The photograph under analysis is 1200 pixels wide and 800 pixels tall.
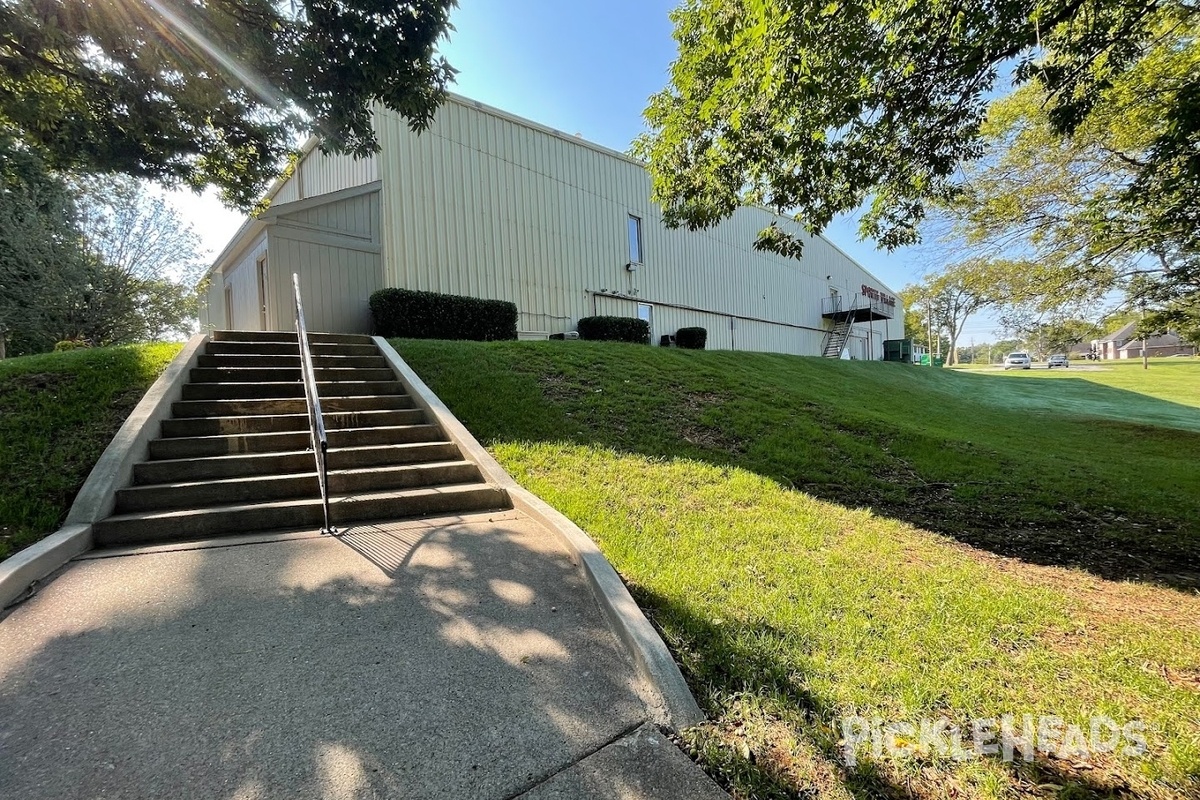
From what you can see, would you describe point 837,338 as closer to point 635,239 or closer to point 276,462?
point 635,239

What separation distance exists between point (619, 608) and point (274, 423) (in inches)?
177

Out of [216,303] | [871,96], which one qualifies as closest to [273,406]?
[871,96]

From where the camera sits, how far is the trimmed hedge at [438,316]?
35.6 ft

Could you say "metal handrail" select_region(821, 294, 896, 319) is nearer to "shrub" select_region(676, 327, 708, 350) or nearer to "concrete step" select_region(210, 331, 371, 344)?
"shrub" select_region(676, 327, 708, 350)

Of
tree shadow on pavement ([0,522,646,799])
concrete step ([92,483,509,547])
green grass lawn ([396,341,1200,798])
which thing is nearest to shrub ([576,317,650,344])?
green grass lawn ([396,341,1200,798])

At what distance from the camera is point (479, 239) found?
1323 centimetres

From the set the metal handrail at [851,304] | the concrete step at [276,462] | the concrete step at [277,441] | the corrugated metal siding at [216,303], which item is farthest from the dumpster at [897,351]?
the corrugated metal siding at [216,303]

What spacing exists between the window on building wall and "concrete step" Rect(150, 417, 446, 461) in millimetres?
12966

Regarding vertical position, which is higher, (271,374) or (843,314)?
(843,314)

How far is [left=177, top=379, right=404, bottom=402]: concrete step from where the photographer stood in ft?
19.4

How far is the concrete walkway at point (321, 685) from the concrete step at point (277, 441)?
4.90 feet

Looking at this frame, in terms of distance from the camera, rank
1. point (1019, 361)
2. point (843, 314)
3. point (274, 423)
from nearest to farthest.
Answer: point (274, 423) → point (843, 314) → point (1019, 361)

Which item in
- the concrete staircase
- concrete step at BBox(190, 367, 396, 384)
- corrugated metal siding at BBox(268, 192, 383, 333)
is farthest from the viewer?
corrugated metal siding at BBox(268, 192, 383, 333)

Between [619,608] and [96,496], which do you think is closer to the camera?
[619,608]
